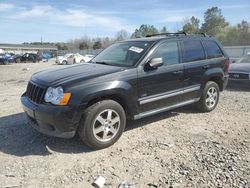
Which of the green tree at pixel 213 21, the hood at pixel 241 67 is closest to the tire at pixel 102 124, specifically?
the hood at pixel 241 67

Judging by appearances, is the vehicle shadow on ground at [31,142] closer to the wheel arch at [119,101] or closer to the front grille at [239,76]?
the wheel arch at [119,101]

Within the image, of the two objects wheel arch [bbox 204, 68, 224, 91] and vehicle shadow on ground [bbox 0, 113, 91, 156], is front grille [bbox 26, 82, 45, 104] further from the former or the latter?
wheel arch [bbox 204, 68, 224, 91]

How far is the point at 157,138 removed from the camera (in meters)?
4.83

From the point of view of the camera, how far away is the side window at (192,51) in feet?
18.7

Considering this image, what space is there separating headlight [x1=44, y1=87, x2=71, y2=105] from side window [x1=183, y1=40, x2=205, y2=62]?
2.78 m

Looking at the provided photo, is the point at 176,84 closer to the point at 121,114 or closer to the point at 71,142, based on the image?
the point at 121,114

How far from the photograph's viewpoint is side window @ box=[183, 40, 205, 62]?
5.69 m

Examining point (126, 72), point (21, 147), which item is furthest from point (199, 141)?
point (21, 147)

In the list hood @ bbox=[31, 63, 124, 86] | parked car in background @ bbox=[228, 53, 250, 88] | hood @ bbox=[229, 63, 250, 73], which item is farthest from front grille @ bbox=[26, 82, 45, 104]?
hood @ bbox=[229, 63, 250, 73]

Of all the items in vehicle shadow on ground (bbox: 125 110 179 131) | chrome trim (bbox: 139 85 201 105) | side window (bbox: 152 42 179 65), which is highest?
side window (bbox: 152 42 179 65)

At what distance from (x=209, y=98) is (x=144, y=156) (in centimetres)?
295

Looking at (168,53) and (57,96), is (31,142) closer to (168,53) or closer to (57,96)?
(57,96)

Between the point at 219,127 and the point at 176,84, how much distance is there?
48.5 inches

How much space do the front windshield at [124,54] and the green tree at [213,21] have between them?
58.6m
